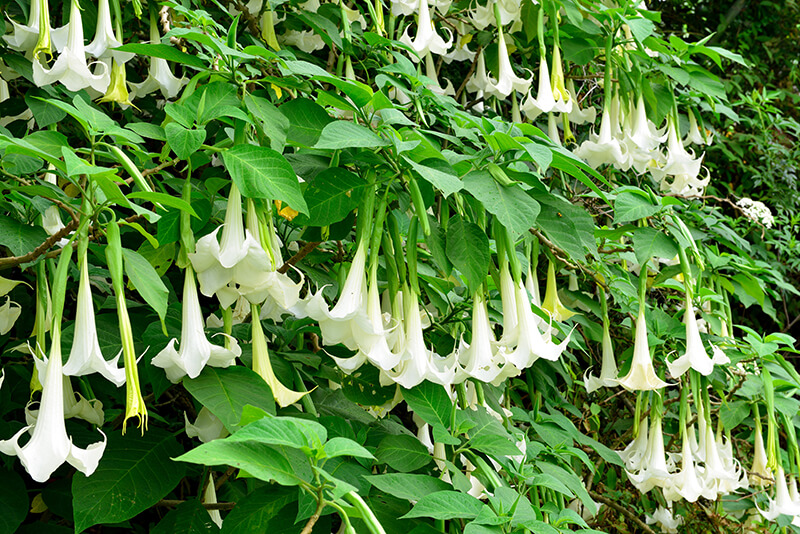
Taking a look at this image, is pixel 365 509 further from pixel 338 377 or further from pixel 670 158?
pixel 670 158

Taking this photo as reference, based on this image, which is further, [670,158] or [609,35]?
[670,158]

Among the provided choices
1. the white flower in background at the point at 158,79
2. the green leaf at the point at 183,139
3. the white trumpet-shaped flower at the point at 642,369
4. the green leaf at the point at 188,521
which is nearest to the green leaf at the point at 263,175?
the green leaf at the point at 183,139

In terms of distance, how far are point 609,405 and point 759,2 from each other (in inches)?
139

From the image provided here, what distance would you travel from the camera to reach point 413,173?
1.22 metres

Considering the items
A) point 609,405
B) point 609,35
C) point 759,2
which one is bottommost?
point 609,405

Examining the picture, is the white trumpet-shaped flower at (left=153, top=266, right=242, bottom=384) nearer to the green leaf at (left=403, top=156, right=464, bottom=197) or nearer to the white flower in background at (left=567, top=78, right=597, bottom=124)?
the green leaf at (left=403, top=156, right=464, bottom=197)

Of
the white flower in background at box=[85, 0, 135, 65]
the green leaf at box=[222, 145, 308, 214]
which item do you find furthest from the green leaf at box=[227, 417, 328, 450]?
the white flower in background at box=[85, 0, 135, 65]

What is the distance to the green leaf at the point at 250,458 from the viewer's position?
30.6 inches

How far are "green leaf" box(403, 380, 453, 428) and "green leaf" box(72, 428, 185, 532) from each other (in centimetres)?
43

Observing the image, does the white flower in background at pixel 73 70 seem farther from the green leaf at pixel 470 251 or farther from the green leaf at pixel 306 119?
the green leaf at pixel 470 251

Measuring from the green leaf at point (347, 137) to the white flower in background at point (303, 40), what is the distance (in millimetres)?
1245

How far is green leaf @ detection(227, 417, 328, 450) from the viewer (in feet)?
2.56

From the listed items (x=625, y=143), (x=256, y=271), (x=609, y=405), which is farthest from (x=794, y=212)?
(x=256, y=271)

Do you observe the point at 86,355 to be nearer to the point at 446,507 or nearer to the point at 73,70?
the point at 446,507
